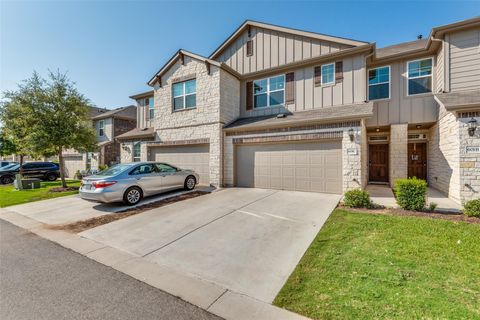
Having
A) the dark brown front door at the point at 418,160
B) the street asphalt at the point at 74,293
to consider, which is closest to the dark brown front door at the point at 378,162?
the dark brown front door at the point at 418,160

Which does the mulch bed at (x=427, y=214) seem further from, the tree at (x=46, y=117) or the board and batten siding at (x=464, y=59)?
the tree at (x=46, y=117)

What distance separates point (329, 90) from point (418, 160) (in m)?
6.52

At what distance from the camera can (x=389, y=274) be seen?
3.16 m

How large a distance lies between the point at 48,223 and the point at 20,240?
1.27 meters

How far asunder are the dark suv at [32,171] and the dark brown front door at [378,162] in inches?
939

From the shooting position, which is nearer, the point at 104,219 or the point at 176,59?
the point at 104,219

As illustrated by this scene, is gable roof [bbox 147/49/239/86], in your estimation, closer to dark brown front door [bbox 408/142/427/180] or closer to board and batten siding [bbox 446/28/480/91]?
board and batten siding [bbox 446/28/480/91]

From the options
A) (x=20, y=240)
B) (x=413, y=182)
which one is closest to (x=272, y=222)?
(x=413, y=182)

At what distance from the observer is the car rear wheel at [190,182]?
32.4 ft

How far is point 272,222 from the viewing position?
5.64 meters

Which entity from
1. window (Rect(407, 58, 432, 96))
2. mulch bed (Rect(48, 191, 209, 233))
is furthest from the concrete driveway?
window (Rect(407, 58, 432, 96))

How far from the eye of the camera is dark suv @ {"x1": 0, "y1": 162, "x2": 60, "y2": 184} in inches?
651

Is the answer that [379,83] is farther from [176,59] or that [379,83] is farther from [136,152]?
[136,152]

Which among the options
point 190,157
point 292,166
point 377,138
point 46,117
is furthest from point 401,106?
point 46,117
